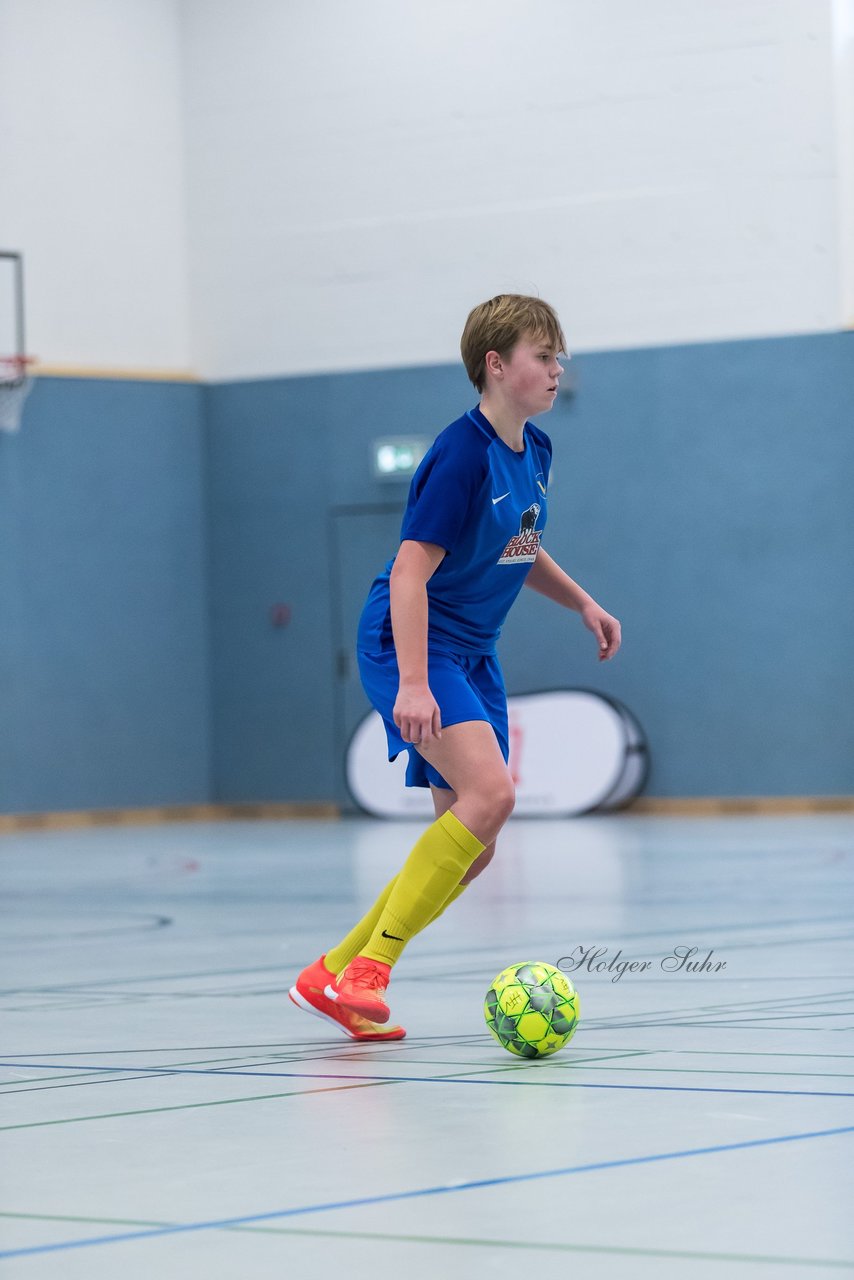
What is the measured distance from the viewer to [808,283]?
1512 cm

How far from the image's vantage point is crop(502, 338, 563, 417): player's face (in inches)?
167

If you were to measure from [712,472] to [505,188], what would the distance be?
110 inches

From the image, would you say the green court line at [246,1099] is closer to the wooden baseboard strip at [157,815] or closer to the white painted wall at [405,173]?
the white painted wall at [405,173]

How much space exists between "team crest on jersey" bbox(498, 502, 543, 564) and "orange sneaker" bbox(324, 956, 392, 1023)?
87 centimetres

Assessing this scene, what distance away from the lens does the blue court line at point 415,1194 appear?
2.36m

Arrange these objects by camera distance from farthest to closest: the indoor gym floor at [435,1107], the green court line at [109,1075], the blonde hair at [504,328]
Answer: the blonde hair at [504,328]
the green court line at [109,1075]
the indoor gym floor at [435,1107]

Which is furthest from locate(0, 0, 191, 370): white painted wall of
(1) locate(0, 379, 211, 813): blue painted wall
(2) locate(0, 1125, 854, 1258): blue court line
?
(2) locate(0, 1125, 854, 1258): blue court line

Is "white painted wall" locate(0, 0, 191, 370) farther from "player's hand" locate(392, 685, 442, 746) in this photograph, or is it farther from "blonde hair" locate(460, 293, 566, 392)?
"player's hand" locate(392, 685, 442, 746)

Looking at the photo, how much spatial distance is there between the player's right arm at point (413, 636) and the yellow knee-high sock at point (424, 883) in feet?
0.70

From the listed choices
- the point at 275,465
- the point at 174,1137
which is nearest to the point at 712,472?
the point at 275,465

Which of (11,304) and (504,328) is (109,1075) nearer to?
(504,328)

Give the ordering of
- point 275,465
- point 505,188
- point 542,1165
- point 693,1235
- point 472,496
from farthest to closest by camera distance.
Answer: point 275,465 → point 505,188 → point 472,496 → point 542,1165 → point 693,1235

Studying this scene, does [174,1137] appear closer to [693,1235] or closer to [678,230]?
[693,1235]

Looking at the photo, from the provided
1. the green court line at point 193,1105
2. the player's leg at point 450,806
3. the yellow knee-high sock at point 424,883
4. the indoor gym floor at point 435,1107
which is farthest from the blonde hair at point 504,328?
the green court line at point 193,1105
